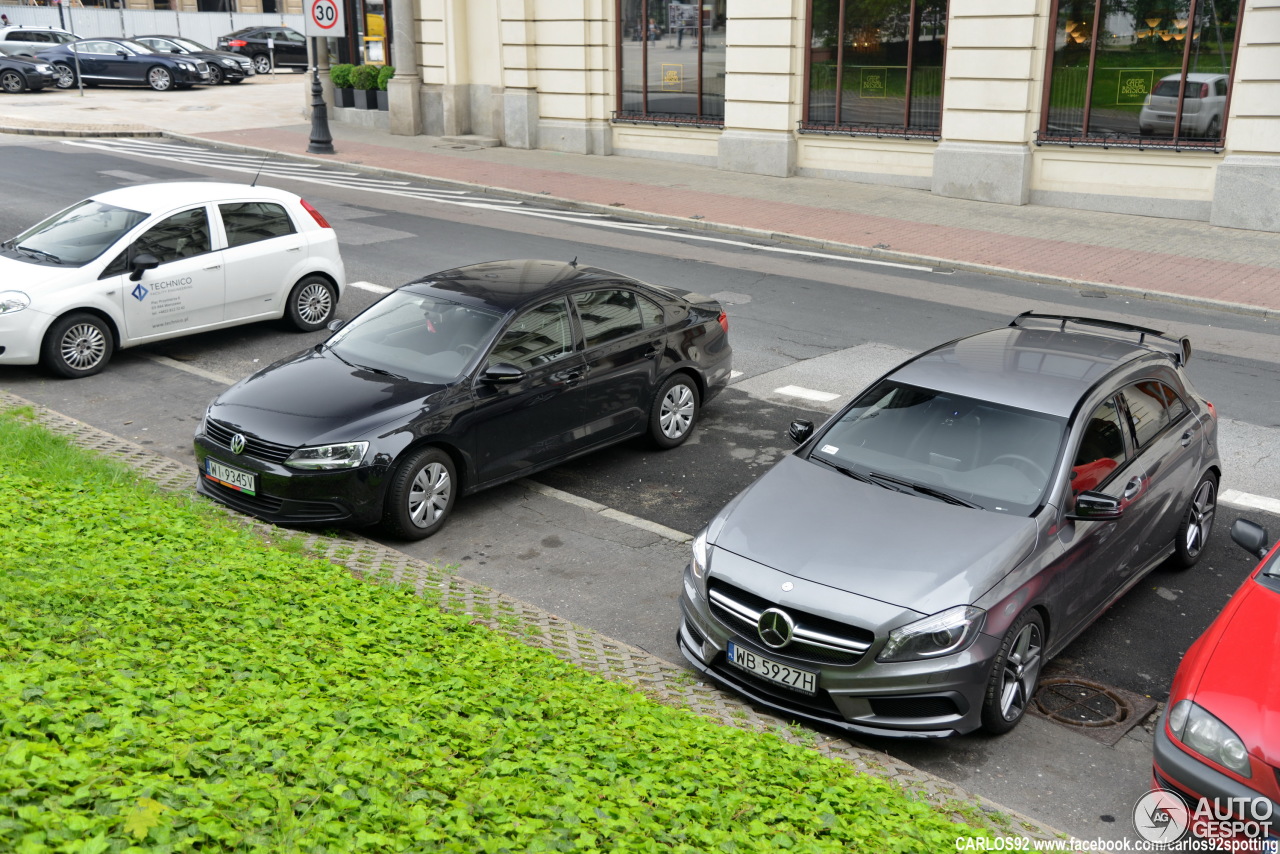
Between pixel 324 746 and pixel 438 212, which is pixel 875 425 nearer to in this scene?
pixel 324 746

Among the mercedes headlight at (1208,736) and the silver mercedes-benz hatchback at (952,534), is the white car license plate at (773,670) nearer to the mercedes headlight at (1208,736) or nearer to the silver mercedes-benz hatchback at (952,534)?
the silver mercedes-benz hatchback at (952,534)

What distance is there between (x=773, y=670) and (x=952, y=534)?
120cm

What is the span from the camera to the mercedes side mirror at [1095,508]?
6414 millimetres

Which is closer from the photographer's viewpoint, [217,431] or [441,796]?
[441,796]

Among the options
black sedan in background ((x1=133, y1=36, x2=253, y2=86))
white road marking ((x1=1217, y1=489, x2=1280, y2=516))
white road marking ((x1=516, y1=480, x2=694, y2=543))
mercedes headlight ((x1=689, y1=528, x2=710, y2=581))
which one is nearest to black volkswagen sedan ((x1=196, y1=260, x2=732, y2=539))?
white road marking ((x1=516, y1=480, x2=694, y2=543))

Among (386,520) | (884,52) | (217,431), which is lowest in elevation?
(386,520)

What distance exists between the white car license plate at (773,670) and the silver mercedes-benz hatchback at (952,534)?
0.01 metres

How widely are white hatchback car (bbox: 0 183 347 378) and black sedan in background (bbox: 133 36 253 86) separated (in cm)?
3154

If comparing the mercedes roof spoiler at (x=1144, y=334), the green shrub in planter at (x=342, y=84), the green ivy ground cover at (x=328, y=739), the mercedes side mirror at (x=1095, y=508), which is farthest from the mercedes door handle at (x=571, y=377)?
the green shrub in planter at (x=342, y=84)

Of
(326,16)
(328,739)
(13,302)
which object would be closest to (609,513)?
(328,739)

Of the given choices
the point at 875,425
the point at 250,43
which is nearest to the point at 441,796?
the point at 875,425

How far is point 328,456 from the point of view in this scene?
A: 7.88 m

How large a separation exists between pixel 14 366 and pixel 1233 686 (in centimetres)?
1117

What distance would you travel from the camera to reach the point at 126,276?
37.5 ft
